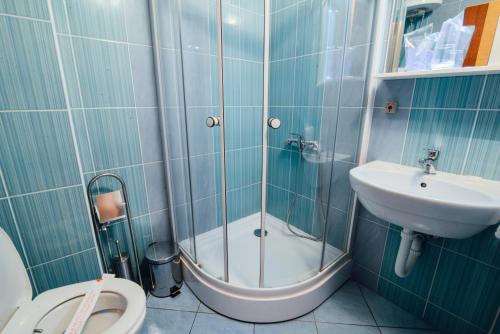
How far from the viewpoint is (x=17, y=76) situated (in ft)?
2.94

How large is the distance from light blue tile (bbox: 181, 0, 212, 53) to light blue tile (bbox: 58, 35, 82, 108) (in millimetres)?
533

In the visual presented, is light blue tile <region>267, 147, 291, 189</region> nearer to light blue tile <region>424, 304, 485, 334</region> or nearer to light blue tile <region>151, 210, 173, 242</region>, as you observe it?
light blue tile <region>151, 210, 173, 242</region>

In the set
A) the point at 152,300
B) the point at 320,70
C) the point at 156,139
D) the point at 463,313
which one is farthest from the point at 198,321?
the point at 320,70

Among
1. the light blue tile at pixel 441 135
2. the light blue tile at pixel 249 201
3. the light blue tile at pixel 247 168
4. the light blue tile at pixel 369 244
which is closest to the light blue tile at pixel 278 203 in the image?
the light blue tile at pixel 249 201

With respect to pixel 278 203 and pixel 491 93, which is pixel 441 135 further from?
pixel 278 203

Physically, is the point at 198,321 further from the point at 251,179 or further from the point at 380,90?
the point at 380,90

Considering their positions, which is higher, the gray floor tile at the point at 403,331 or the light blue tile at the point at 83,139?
the light blue tile at the point at 83,139

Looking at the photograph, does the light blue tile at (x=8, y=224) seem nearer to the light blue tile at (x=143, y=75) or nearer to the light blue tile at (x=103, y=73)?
the light blue tile at (x=103, y=73)

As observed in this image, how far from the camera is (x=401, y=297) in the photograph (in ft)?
4.75

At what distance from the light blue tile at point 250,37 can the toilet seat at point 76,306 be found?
1.33m

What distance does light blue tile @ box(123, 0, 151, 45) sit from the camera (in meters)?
1.25

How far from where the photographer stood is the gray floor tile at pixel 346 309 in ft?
4.50

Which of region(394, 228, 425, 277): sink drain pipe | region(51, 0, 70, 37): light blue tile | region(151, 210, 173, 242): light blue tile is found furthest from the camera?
region(151, 210, 173, 242): light blue tile

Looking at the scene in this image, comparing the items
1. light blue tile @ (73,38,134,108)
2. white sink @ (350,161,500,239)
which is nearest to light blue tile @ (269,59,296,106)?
white sink @ (350,161,500,239)
